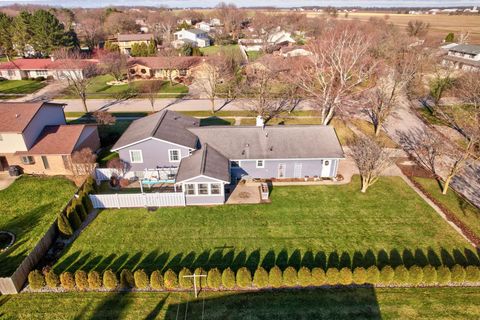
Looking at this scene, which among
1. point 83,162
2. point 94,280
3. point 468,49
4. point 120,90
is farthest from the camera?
point 468,49

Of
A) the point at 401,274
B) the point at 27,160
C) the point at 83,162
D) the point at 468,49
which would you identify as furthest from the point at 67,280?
the point at 468,49

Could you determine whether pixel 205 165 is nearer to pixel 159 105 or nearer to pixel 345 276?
pixel 345 276

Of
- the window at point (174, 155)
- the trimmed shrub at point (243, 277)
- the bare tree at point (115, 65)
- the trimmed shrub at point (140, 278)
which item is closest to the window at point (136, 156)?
the window at point (174, 155)

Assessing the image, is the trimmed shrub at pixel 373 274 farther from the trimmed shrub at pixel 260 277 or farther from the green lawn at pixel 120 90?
the green lawn at pixel 120 90

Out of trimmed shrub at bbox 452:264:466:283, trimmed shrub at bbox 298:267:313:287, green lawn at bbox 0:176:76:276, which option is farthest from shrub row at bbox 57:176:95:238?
trimmed shrub at bbox 452:264:466:283

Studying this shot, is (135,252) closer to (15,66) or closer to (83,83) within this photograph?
(83,83)
